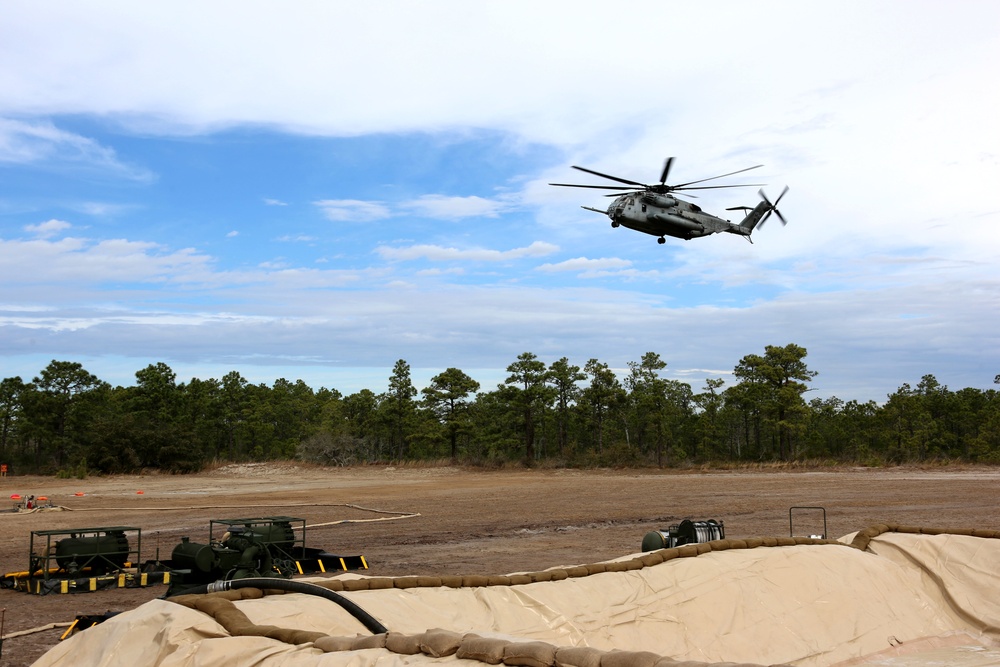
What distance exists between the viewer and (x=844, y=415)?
70875 millimetres

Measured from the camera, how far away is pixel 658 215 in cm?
2503

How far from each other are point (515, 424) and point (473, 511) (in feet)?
116

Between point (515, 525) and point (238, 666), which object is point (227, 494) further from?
point (238, 666)

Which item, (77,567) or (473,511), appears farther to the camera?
(473,511)

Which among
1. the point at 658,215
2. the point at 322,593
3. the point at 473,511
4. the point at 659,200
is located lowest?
the point at 473,511

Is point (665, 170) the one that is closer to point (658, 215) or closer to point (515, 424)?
point (658, 215)

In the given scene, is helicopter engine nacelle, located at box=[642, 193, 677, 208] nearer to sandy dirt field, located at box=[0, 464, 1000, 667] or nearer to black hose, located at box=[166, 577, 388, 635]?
sandy dirt field, located at box=[0, 464, 1000, 667]

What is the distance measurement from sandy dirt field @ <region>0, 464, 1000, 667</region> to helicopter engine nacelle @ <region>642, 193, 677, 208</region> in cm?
896

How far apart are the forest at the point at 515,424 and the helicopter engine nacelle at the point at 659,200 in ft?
108

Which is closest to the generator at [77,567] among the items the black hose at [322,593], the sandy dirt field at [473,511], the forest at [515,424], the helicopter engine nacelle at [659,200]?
the sandy dirt field at [473,511]

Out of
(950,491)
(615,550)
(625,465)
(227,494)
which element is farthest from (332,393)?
(615,550)

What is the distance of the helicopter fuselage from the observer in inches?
979

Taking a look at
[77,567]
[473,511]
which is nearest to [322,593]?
[77,567]

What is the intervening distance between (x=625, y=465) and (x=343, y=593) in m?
51.3
